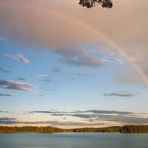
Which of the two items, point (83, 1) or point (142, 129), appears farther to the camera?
point (142, 129)

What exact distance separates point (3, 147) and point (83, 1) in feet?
74.6

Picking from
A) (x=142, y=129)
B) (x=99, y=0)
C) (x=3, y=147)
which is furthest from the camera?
(x=142, y=129)

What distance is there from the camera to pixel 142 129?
111 feet

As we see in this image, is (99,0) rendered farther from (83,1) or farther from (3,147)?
(3,147)

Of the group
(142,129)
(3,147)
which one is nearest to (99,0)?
Result: (3,147)

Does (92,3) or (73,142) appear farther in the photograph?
(73,142)

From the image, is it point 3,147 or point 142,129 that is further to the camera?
point 142,129

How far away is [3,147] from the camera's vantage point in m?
27.6

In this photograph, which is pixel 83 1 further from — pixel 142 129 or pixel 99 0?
pixel 142 129

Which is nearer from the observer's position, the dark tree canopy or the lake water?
the dark tree canopy

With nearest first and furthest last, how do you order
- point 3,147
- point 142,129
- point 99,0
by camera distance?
point 99,0 < point 3,147 < point 142,129

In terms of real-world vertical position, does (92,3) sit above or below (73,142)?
below

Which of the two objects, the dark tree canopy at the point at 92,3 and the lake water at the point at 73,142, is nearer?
the dark tree canopy at the point at 92,3

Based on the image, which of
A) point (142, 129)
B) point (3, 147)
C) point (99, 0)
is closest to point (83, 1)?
point (99, 0)
